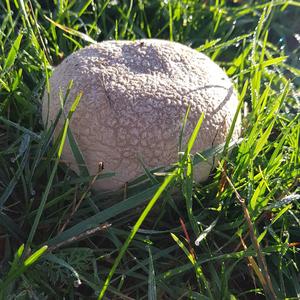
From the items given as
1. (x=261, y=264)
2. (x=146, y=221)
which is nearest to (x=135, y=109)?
(x=146, y=221)

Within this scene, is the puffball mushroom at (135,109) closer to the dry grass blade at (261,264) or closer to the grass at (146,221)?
the grass at (146,221)

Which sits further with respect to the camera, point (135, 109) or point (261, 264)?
point (135, 109)

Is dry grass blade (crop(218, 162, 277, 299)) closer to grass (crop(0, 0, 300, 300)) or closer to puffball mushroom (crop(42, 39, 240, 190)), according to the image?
grass (crop(0, 0, 300, 300))

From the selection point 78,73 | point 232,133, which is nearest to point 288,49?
point 232,133

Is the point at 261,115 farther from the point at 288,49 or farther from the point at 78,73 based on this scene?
the point at 288,49

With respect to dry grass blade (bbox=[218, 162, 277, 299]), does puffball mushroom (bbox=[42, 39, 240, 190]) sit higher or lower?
higher

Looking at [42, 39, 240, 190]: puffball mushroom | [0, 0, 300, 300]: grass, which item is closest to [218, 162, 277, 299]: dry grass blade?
[0, 0, 300, 300]: grass

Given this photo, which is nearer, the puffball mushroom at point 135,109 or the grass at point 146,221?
the grass at point 146,221

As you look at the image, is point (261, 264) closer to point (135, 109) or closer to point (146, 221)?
point (146, 221)

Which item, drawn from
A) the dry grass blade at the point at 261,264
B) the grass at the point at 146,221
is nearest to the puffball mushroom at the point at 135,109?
the grass at the point at 146,221
